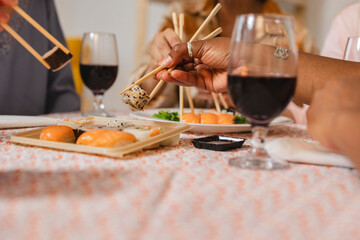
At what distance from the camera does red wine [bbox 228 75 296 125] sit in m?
0.66

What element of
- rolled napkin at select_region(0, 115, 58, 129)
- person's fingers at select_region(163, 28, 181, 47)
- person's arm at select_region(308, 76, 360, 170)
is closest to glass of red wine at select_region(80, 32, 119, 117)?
person's fingers at select_region(163, 28, 181, 47)

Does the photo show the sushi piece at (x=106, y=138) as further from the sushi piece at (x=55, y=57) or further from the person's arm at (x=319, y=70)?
the person's arm at (x=319, y=70)

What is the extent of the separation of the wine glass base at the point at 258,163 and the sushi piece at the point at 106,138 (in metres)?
0.20

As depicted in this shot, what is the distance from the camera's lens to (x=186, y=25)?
2.68 meters

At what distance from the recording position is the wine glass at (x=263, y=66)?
65 cm

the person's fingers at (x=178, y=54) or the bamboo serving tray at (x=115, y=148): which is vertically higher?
the person's fingers at (x=178, y=54)

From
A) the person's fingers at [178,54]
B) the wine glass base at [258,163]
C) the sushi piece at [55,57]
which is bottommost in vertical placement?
the wine glass base at [258,163]

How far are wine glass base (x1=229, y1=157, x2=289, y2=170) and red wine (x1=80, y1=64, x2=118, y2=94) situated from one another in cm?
87

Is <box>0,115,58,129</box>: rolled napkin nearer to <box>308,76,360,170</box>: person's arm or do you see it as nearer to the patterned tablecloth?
the patterned tablecloth

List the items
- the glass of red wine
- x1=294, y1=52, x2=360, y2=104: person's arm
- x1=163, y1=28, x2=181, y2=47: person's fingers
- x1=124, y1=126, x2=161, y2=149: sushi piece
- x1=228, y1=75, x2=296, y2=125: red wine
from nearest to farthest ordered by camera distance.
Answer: x1=228, y1=75, x2=296, y2=125: red wine
x1=124, y1=126, x2=161, y2=149: sushi piece
x1=294, y1=52, x2=360, y2=104: person's arm
x1=163, y1=28, x2=181, y2=47: person's fingers
the glass of red wine

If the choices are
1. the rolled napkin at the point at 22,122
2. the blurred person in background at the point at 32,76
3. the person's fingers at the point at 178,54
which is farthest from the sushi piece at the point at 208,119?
the blurred person in background at the point at 32,76

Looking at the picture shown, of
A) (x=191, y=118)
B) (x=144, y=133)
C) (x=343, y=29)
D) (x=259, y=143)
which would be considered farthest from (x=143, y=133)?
(x=343, y=29)

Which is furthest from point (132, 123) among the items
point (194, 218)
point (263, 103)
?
point (194, 218)

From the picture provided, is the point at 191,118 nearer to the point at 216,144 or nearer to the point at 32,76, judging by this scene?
the point at 216,144
